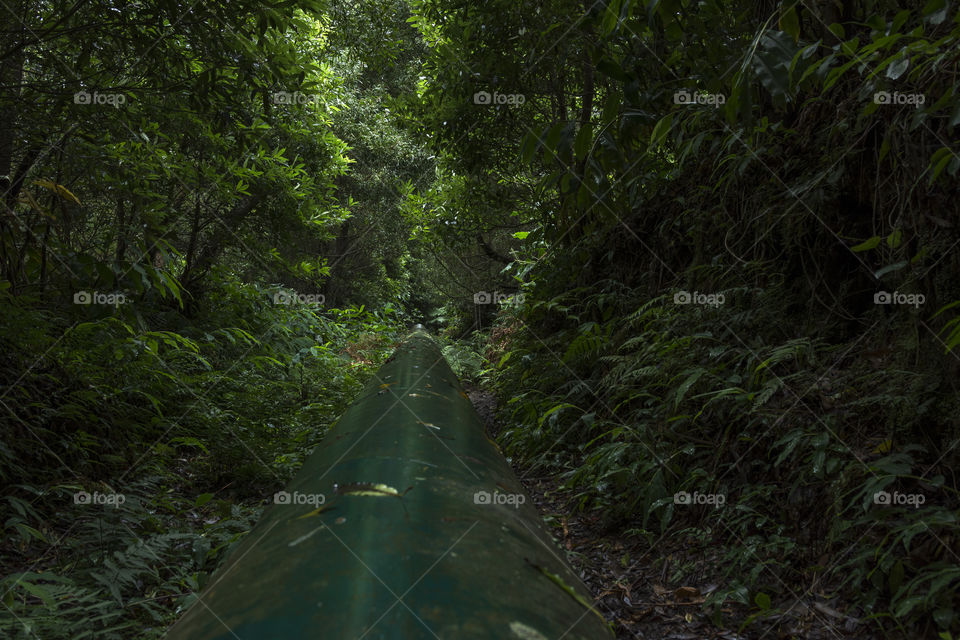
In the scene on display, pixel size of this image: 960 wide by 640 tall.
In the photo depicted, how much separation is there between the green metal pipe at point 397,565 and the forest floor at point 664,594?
114 cm

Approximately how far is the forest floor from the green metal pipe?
44.8 inches

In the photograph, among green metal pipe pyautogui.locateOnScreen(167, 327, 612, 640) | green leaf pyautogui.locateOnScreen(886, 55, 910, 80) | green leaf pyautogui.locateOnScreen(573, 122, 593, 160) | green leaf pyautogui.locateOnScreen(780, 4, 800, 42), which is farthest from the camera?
green leaf pyautogui.locateOnScreen(886, 55, 910, 80)

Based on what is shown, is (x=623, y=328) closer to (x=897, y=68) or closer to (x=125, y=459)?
(x=897, y=68)

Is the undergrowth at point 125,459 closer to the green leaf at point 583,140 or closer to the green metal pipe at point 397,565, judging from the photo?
the green metal pipe at point 397,565

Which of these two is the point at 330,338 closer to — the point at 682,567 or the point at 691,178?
the point at 691,178

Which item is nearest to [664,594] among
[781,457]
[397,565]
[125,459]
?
[781,457]

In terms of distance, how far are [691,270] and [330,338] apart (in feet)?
23.2

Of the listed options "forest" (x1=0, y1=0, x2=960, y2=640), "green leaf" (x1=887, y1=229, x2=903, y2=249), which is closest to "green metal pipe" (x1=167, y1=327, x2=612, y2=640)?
"forest" (x1=0, y1=0, x2=960, y2=640)

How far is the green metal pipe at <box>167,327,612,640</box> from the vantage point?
816mm

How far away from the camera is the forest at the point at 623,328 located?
214cm

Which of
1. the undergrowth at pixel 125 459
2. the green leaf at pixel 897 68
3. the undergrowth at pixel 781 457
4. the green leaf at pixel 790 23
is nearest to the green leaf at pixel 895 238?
the undergrowth at pixel 781 457

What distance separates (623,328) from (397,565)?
158 inches

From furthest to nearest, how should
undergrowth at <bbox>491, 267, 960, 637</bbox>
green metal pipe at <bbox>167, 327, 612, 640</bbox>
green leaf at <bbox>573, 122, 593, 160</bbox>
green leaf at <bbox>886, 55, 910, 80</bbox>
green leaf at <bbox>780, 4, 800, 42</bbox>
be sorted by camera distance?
green leaf at <bbox>886, 55, 910, 80</bbox>
green leaf at <bbox>573, 122, 593, 160</bbox>
undergrowth at <bbox>491, 267, 960, 637</bbox>
green leaf at <bbox>780, 4, 800, 42</bbox>
green metal pipe at <bbox>167, 327, 612, 640</bbox>

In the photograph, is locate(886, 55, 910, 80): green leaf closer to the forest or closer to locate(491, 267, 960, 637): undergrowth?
the forest
